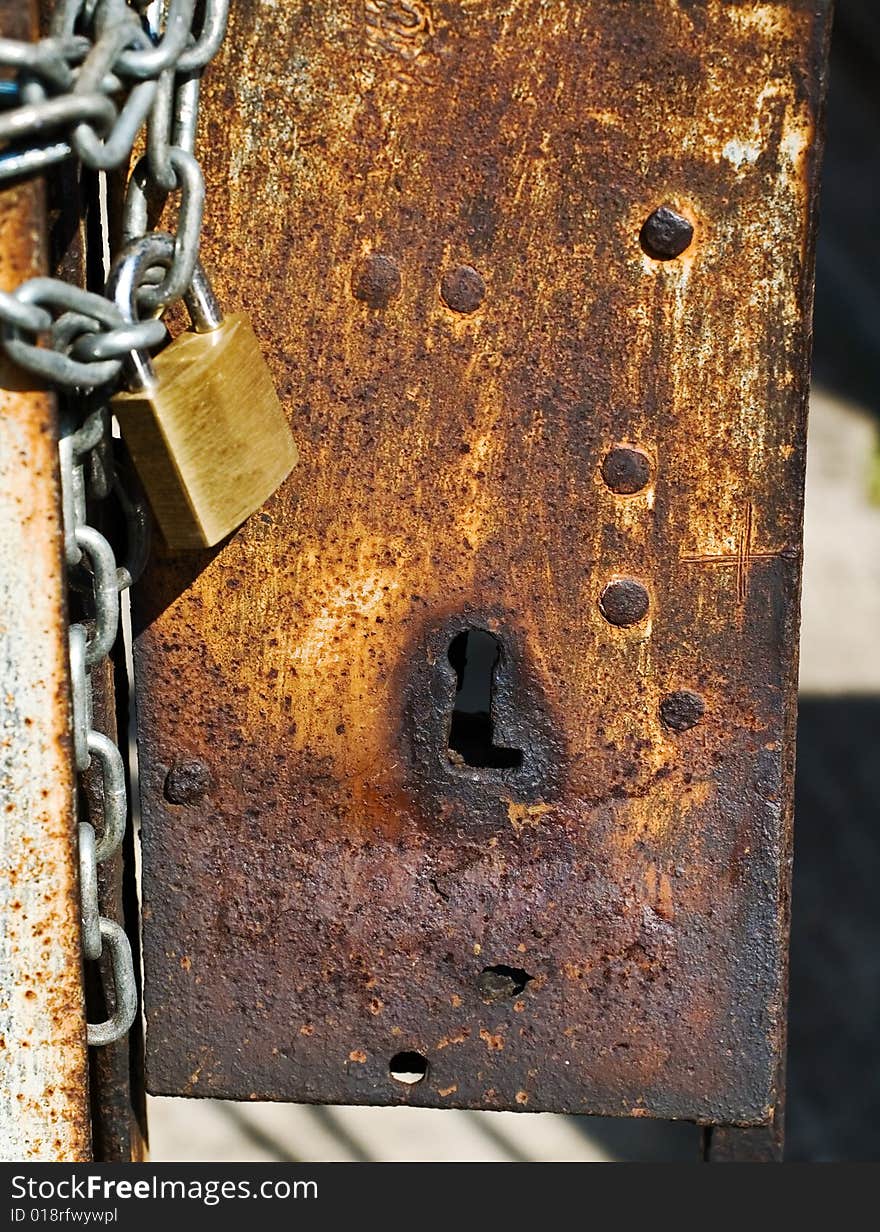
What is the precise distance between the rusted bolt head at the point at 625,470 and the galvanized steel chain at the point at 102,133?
28cm

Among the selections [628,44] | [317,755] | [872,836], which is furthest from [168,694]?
[872,836]

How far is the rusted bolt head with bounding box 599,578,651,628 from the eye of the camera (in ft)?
2.49

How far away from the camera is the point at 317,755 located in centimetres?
Result: 79

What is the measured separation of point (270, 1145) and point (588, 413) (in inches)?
75.7

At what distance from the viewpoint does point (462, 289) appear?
724 mm

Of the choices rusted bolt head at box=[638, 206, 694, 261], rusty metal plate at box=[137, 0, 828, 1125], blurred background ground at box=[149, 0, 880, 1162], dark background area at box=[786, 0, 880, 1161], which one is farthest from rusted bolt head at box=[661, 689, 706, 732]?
dark background area at box=[786, 0, 880, 1161]

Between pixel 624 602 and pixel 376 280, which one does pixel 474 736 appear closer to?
pixel 624 602

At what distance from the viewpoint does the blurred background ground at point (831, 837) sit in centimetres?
225

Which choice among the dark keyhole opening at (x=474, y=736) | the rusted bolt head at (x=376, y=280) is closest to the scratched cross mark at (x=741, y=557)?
the dark keyhole opening at (x=474, y=736)

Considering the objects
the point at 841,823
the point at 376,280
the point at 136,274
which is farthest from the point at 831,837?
the point at 136,274

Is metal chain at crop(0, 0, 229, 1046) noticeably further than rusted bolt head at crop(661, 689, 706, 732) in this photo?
No

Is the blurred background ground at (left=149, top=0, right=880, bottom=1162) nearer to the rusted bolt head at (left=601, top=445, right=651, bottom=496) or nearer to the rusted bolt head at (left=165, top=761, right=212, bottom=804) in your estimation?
the rusted bolt head at (left=165, top=761, right=212, bottom=804)

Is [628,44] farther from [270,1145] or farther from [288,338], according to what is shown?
[270,1145]

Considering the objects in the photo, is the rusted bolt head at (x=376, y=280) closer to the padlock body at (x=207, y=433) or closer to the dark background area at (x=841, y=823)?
the padlock body at (x=207, y=433)
